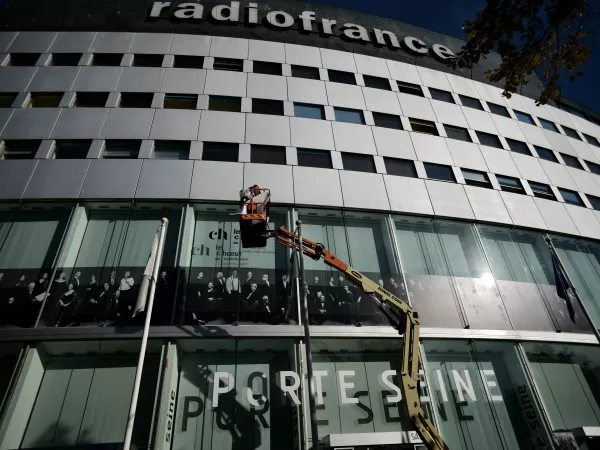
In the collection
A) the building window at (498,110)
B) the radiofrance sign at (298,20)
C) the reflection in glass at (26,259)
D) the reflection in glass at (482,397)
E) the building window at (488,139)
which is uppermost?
the radiofrance sign at (298,20)

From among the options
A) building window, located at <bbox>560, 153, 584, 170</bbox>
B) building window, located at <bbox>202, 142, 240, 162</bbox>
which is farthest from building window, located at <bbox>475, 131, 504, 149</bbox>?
building window, located at <bbox>202, 142, 240, 162</bbox>

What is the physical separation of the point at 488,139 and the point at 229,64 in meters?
15.8

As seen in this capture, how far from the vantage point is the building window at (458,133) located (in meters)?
21.1

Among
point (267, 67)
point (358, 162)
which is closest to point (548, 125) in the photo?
point (358, 162)

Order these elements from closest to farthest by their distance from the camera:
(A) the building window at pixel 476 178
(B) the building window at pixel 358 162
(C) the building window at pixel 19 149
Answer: (C) the building window at pixel 19 149 → (B) the building window at pixel 358 162 → (A) the building window at pixel 476 178

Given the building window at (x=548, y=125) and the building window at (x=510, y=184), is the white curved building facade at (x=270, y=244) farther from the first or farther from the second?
the building window at (x=548, y=125)

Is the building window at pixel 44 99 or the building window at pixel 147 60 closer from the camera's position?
the building window at pixel 44 99

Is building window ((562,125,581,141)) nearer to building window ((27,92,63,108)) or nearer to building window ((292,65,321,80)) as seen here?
building window ((292,65,321,80))

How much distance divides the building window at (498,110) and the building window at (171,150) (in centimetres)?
1946

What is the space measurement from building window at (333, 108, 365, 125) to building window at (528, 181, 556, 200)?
33.2ft

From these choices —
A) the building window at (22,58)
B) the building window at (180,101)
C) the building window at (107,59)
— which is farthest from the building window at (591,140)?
the building window at (22,58)

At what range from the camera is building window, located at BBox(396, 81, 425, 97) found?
22362 mm

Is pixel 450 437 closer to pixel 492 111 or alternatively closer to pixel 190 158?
pixel 190 158

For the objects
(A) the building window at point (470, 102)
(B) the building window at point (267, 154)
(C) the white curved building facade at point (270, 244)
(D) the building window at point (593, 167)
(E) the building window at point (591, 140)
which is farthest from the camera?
(E) the building window at point (591, 140)
